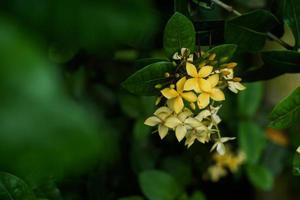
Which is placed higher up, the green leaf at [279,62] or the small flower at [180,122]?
the green leaf at [279,62]

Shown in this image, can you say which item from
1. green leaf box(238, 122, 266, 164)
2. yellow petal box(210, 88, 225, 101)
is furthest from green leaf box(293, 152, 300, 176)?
green leaf box(238, 122, 266, 164)

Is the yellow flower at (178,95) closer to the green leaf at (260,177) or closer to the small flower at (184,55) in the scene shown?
the small flower at (184,55)

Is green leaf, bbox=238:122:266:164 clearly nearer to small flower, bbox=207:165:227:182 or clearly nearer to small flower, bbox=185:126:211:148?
small flower, bbox=207:165:227:182

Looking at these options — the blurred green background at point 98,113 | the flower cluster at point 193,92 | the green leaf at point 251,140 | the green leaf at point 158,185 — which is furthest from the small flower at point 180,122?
the green leaf at point 251,140

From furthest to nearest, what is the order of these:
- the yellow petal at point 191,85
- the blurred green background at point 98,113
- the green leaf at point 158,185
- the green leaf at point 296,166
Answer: the green leaf at point 158,185, the green leaf at point 296,166, the yellow petal at point 191,85, the blurred green background at point 98,113

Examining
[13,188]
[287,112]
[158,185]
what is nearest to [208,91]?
[287,112]
